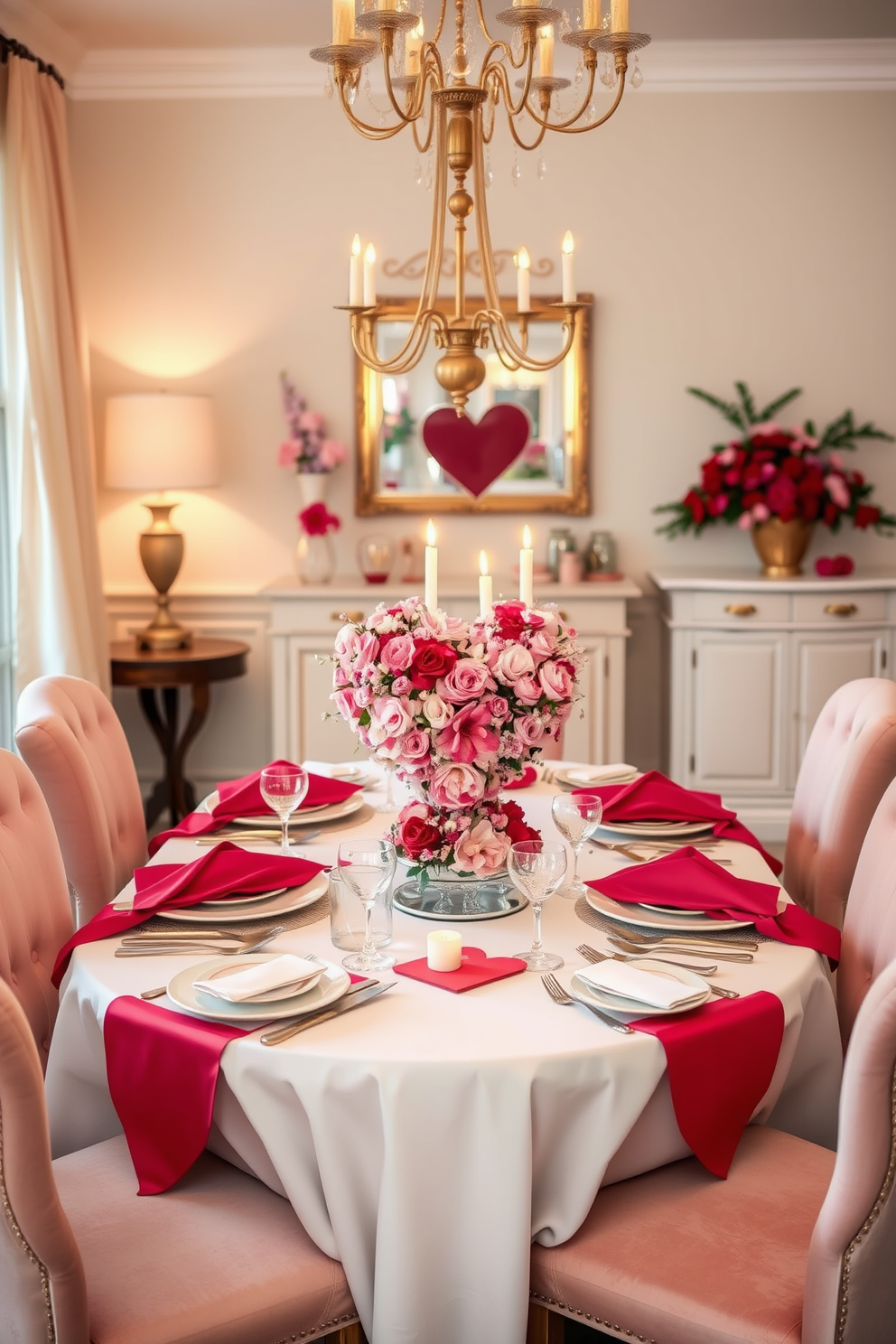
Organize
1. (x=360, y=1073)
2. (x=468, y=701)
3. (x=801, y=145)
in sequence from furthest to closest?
(x=801, y=145) → (x=468, y=701) → (x=360, y=1073)

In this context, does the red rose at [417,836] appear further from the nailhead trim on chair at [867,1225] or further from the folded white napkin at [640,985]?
the nailhead trim on chair at [867,1225]

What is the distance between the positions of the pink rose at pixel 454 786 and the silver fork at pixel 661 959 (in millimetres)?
272

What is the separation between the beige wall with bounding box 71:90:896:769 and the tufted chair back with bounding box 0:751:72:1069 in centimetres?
307

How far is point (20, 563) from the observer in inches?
160

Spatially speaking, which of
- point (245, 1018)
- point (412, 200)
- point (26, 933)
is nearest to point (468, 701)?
point (245, 1018)

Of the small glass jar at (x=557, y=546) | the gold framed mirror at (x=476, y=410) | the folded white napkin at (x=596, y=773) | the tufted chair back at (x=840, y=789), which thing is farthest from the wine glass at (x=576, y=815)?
the gold framed mirror at (x=476, y=410)

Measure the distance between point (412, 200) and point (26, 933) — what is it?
3.68m

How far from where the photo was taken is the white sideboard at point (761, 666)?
4.46 meters

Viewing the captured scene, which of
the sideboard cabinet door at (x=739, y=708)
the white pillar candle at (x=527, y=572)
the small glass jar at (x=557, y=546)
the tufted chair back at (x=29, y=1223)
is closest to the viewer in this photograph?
the tufted chair back at (x=29, y=1223)

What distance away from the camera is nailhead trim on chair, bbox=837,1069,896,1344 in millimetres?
1278

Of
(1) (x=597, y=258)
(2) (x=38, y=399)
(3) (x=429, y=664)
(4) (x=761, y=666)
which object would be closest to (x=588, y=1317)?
(3) (x=429, y=664)

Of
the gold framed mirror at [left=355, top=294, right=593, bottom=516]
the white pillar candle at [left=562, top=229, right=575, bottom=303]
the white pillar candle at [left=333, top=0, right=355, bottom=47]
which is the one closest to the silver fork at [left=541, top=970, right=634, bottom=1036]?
the white pillar candle at [left=562, top=229, right=575, bottom=303]

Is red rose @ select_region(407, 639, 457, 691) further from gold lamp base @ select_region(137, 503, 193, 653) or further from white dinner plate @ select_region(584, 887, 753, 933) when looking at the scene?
gold lamp base @ select_region(137, 503, 193, 653)

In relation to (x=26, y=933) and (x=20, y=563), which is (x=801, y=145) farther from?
(x=26, y=933)
